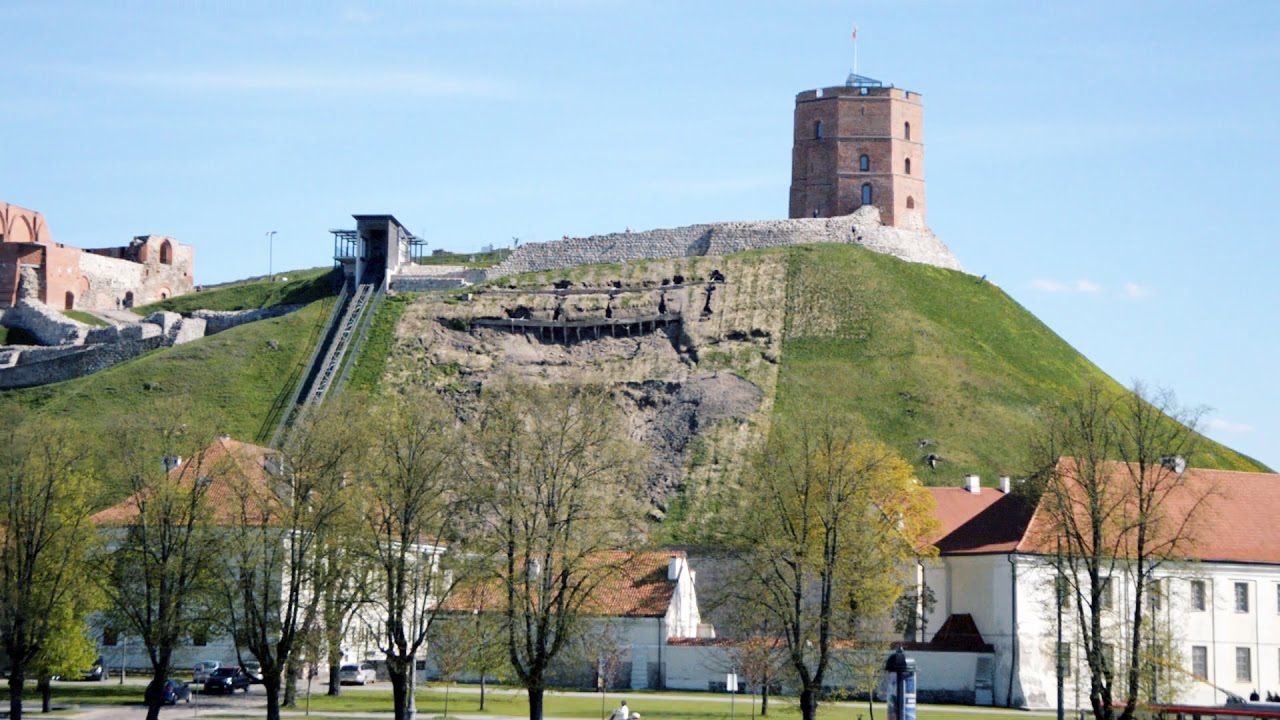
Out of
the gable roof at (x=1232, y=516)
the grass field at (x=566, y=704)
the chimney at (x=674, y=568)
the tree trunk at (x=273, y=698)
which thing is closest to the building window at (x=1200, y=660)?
the gable roof at (x=1232, y=516)

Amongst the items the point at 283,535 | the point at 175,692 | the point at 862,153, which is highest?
the point at 862,153

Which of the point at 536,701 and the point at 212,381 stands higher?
the point at 212,381

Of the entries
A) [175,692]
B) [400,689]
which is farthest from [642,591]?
[400,689]

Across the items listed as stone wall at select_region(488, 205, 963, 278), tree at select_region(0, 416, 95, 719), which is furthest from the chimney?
stone wall at select_region(488, 205, 963, 278)

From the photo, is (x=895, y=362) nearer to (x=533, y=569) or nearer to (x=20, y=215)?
Answer: (x=533, y=569)

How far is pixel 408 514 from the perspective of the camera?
53.1 meters

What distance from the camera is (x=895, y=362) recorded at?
106 metres

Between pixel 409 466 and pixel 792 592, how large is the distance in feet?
43.5

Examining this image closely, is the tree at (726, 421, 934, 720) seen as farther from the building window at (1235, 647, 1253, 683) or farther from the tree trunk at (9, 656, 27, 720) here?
the tree trunk at (9, 656, 27, 720)

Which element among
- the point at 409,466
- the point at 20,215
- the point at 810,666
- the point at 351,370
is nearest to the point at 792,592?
the point at 810,666

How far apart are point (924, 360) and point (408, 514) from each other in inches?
2347

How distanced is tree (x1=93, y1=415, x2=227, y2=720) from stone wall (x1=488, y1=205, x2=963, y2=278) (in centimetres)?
7024

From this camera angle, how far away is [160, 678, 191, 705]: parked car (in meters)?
59.2

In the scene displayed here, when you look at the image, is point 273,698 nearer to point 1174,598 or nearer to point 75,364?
point 1174,598
